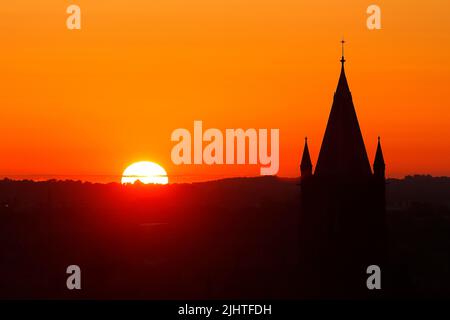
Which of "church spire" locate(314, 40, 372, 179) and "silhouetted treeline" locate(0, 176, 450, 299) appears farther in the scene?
"silhouetted treeline" locate(0, 176, 450, 299)

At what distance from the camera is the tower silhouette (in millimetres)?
95438

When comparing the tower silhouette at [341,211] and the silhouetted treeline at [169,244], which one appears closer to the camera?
the tower silhouette at [341,211]

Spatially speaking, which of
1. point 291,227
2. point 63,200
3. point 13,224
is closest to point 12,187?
point 63,200

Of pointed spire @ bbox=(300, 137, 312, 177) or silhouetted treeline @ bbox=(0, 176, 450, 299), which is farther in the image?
silhouetted treeline @ bbox=(0, 176, 450, 299)

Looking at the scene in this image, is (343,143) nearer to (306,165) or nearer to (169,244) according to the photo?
(306,165)

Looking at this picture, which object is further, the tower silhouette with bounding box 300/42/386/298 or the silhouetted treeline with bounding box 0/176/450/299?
the silhouetted treeline with bounding box 0/176/450/299

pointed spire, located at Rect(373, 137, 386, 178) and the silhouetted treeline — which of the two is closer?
pointed spire, located at Rect(373, 137, 386, 178)

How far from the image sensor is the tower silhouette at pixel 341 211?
9544 cm

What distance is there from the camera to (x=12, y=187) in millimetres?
157375

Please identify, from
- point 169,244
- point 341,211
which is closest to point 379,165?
point 341,211

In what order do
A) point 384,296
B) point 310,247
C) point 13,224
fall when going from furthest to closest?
1. point 13,224
2. point 310,247
3. point 384,296
